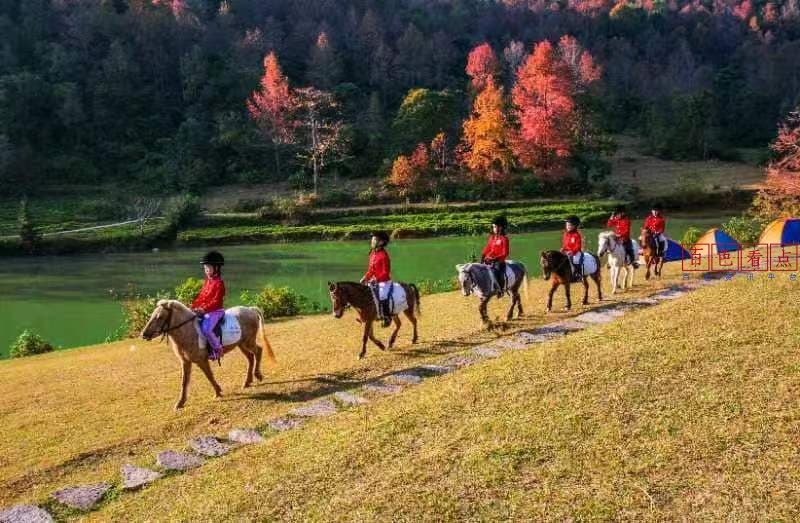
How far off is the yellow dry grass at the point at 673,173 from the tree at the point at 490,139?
10.7m

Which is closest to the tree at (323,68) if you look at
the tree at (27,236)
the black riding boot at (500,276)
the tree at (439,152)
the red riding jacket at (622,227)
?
the tree at (439,152)

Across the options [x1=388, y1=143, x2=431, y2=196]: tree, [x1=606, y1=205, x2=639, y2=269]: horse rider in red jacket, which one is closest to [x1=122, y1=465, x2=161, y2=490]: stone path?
[x1=606, y1=205, x2=639, y2=269]: horse rider in red jacket

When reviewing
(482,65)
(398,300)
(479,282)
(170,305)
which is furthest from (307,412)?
(482,65)

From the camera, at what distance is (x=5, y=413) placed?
1022 centimetres

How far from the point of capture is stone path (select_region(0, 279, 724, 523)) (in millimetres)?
6696

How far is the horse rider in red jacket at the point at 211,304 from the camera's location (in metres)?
9.84

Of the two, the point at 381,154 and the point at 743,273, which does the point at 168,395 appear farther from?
the point at 381,154

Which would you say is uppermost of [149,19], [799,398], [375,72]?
[149,19]

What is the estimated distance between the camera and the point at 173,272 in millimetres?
30703

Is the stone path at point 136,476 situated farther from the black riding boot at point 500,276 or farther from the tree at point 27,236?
the tree at point 27,236

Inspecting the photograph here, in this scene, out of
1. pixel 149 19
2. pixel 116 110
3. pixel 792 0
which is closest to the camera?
pixel 116 110

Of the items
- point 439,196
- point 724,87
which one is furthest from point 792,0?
point 439,196

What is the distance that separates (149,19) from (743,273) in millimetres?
70857

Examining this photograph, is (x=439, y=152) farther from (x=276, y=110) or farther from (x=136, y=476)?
(x=136, y=476)
